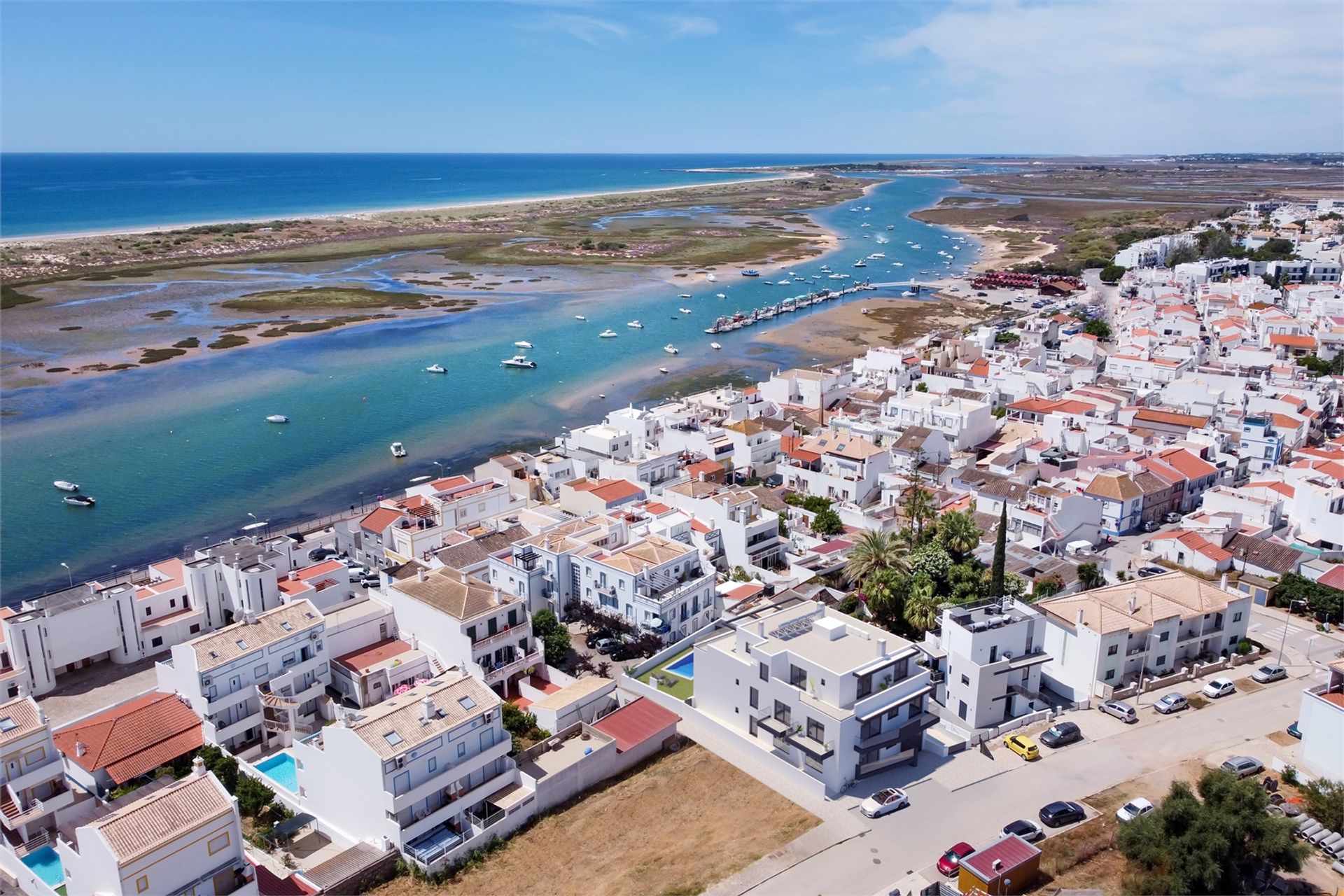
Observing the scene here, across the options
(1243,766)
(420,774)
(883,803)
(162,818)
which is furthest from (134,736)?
(1243,766)

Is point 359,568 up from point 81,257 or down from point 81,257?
down

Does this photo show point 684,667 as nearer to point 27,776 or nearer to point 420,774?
point 420,774

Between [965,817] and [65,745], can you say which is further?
[65,745]

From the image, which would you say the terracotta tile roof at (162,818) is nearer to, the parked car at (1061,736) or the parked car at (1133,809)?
the parked car at (1133,809)

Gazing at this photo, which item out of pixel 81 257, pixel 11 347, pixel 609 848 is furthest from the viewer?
pixel 81 257

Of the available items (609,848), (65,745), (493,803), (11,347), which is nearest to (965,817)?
(609,848)

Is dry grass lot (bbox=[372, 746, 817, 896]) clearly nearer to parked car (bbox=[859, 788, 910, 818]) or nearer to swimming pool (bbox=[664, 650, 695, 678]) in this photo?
parked car (bbox=[859, 788, 910, 818])

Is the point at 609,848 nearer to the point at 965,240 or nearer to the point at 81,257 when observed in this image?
the point at 81,257

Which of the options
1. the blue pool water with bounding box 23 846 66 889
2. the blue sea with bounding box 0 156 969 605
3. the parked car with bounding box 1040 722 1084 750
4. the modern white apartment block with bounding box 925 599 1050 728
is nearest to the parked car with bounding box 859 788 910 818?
the modern white apartment block with bounding box 925 599 1050 728
